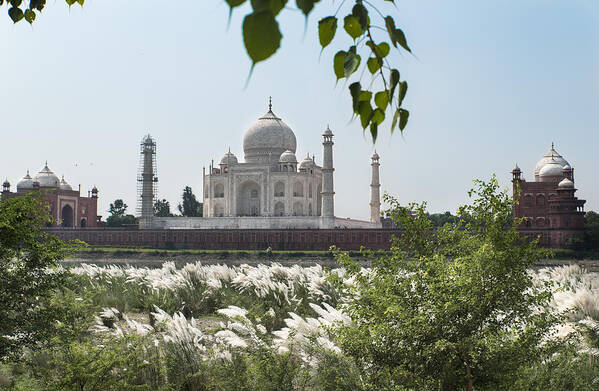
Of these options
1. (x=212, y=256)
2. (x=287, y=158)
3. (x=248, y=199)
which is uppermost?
(x=287, y=158)

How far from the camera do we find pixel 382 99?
131 centimetres

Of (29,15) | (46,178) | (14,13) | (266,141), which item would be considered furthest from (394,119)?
(46,178)

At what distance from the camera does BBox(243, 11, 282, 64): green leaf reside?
0.78m

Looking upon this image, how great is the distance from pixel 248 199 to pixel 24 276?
32120mm

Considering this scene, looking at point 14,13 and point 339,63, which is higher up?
point 14,13

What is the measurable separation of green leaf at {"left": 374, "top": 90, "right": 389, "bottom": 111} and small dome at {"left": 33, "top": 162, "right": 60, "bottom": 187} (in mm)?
37659

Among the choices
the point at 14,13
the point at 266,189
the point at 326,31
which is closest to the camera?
the point at 326,31

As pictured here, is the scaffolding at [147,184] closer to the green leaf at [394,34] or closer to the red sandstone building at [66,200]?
the red sandstone building at [66,200]

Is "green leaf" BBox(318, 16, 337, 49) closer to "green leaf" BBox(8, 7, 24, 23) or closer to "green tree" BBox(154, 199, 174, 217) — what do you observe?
"green leaf" BBox(8, 7, 24, 23)

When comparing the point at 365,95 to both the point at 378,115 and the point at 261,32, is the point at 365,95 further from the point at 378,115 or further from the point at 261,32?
the point at 261,32

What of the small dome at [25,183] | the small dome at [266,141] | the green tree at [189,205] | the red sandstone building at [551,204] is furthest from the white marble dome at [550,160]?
the small dome at [25,183]

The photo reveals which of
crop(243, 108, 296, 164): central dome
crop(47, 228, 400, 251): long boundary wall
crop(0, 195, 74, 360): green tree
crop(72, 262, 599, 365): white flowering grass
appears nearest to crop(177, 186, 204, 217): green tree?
crop(243, 108, 296, 164): central dome

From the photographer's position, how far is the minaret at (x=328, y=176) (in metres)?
30.8

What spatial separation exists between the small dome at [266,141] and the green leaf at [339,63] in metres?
35.2
